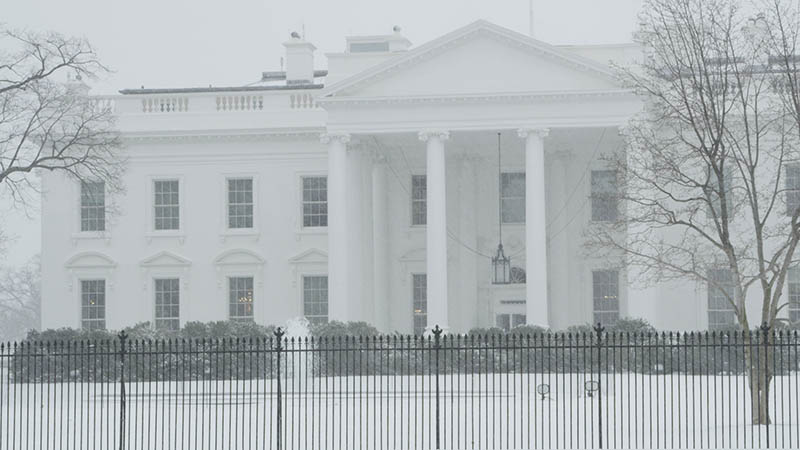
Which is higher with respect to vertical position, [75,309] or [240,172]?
[240,172]

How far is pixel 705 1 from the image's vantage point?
24734 millimetres

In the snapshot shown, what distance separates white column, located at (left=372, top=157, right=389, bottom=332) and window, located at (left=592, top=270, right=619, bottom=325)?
299 inches

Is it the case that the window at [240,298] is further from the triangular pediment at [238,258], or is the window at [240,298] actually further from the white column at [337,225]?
the white column at [337,225]

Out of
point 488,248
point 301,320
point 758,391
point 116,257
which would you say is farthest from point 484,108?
point 758,391

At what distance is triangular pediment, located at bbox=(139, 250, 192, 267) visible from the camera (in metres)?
49.3

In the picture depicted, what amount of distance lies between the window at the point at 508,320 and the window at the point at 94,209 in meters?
15.2

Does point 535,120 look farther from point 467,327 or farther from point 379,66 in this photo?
point 467,327

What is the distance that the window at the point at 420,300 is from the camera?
49000mm

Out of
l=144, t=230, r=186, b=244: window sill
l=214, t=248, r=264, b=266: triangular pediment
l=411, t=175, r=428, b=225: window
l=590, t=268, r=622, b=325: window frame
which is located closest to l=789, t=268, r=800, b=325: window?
l=590, t=268, r=622, b=325: window frame

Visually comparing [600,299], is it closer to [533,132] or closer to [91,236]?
[533,132]

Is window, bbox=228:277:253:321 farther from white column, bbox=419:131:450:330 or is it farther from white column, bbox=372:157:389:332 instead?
white column, bbox=419:131:450:330

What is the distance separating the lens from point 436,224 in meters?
43.3

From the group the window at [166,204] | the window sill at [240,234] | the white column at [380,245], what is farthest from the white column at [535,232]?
the window at [166,204]

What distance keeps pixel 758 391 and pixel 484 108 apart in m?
22.9
